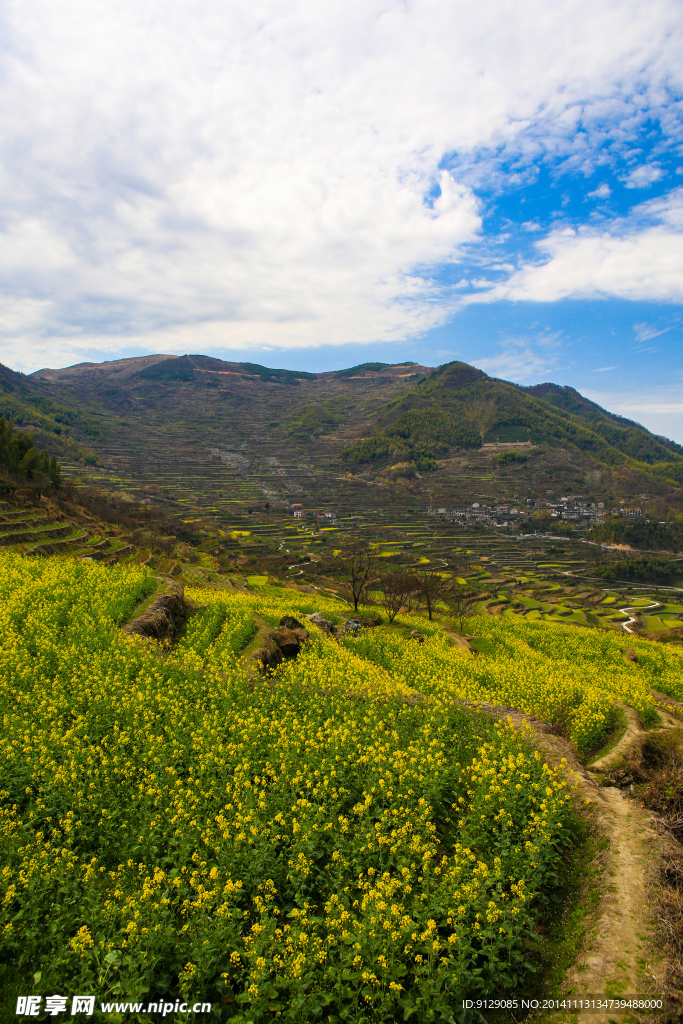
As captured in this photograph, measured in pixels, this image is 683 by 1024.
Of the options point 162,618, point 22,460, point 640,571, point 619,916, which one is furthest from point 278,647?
point 640,571

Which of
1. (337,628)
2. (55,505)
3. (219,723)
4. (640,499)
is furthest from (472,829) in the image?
(640,499)

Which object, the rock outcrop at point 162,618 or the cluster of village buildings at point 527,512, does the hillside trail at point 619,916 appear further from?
the cluster of village buildings at point 527,512

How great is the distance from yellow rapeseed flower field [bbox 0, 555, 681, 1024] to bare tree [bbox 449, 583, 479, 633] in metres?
27.6

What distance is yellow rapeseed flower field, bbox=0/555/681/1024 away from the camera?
486 centimetres

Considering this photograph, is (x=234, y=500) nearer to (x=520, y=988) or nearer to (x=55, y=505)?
(x=55, y=505)

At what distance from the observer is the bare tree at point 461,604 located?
133ft

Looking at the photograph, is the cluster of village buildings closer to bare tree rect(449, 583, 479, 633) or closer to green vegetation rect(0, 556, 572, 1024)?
bare tree rect(449, 583, 479, 633)

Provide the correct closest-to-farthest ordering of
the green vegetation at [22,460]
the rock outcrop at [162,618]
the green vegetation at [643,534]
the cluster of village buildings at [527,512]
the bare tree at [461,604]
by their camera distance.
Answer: the rock outcrop at [162,618]
the bare tree at [461,604]
the green vegetation at [22,460]
the green vegetation at [643,534]
the cluster of village buildings at [527,512]

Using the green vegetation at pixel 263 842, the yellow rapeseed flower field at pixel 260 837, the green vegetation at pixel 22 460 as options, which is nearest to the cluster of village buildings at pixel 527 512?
the green vegetation at pixel 22 460

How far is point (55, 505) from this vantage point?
144 ft

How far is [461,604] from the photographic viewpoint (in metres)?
53.3

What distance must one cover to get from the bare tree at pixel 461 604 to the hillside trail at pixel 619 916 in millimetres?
29054

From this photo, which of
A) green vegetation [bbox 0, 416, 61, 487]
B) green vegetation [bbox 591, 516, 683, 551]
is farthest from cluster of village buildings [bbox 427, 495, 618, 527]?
green vegetation [bbox 0, 416, 61, 487]

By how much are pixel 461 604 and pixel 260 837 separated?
50.0 meters
